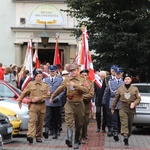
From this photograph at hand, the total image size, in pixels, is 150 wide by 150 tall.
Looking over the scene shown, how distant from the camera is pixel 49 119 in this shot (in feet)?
46.8

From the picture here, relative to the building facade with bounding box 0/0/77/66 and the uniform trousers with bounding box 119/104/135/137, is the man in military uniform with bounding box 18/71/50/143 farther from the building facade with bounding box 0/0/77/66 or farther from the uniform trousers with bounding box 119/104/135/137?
Answer: the building facade with bounding box 0/0/77/66

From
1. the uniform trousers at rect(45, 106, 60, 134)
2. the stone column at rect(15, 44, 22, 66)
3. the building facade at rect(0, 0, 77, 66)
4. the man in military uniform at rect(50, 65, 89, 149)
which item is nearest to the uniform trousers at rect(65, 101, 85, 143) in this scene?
the man in military uniform at rect(50, 65, 89, 149)

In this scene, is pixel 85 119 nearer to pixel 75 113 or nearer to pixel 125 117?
pixel 125 117

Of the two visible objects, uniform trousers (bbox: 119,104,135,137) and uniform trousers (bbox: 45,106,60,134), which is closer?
uniform trousers (bbox: 119,104,135,137)

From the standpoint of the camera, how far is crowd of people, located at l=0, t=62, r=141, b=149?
39.0ft

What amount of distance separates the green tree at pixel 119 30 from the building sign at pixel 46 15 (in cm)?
701

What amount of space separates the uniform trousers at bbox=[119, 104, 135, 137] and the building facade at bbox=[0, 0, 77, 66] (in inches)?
603

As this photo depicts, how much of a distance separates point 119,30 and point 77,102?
932 cm

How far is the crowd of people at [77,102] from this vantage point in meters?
11.9

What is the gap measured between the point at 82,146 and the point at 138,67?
28.6 feet

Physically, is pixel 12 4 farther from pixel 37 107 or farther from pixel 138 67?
pixel 37 107

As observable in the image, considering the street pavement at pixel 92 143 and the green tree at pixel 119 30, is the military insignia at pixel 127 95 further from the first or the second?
the green tree at pixel 119 30

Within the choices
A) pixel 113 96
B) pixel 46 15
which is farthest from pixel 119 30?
pixel 46 15

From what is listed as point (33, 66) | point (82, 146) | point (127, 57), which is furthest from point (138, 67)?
point (82, 146)
